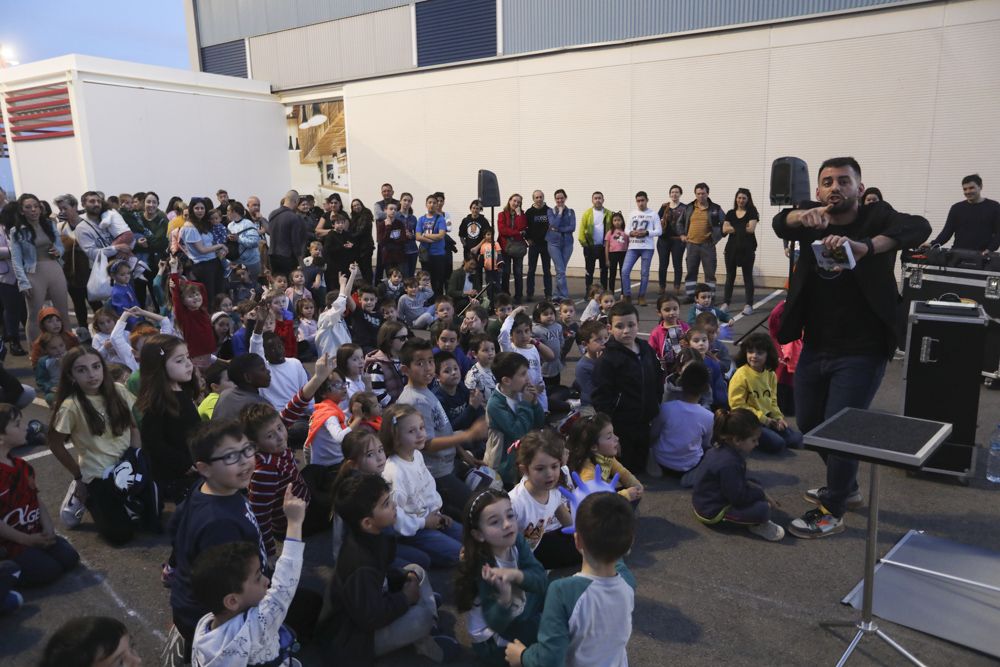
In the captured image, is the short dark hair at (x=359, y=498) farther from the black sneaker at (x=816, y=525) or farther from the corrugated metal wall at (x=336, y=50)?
the corrugated metal wall at (x=336, y=50)

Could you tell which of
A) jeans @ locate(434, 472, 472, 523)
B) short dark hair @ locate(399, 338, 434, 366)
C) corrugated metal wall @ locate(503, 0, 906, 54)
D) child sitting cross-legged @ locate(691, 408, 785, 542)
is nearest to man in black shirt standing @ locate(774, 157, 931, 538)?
child sitting cross-legged @ locate(691, 408, 785, 542)

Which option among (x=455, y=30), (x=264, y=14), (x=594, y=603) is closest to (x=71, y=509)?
(x=594, y=603)

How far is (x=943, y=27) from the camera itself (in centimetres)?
1140

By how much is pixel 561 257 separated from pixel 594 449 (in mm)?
8443

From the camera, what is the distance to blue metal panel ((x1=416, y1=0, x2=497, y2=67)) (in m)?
15.9

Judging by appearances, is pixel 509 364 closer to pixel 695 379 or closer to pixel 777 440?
pixel 695 379

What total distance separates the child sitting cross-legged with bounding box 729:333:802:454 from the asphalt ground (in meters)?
0.50

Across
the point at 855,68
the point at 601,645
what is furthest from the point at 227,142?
the point at 601,645

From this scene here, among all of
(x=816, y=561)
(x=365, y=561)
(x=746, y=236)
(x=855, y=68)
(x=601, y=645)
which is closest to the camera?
(x=601, y=645)

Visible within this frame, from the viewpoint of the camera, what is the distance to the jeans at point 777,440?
18.6 ft

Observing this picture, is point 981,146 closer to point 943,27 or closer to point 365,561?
point 943,27

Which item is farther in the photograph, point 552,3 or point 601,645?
point 552,3

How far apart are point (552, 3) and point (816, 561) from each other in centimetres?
1374

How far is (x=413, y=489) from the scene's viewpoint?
3.98 metres
